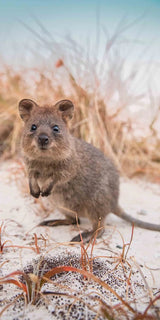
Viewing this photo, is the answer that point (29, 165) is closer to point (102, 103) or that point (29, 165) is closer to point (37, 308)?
point (37, 308)

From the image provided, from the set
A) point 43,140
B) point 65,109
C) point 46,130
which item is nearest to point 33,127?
point 46,130

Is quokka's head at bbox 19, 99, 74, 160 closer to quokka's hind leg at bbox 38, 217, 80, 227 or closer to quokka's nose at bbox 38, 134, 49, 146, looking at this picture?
quokka's nose at bbox 38, 134, 49, 146

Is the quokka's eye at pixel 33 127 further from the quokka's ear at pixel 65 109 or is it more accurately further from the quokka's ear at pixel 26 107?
the quokka's ear at pixel 65 109

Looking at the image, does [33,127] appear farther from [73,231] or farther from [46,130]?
[73,231]

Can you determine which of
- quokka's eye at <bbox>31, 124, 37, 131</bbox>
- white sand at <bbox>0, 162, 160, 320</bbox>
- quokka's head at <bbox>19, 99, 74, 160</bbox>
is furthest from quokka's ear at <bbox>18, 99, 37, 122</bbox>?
white sand at <bbox>0, 162, 160, 320</bbox>

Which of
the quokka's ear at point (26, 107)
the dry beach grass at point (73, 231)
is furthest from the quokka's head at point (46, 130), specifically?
the dry beach grass at point (73, 231)

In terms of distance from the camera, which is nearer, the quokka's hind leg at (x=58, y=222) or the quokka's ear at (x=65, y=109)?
the quokka's ear at (x=65, y=109)

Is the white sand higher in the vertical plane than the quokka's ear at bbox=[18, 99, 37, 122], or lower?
lower

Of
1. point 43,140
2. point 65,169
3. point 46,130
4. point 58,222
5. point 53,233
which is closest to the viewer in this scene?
point 43,140
